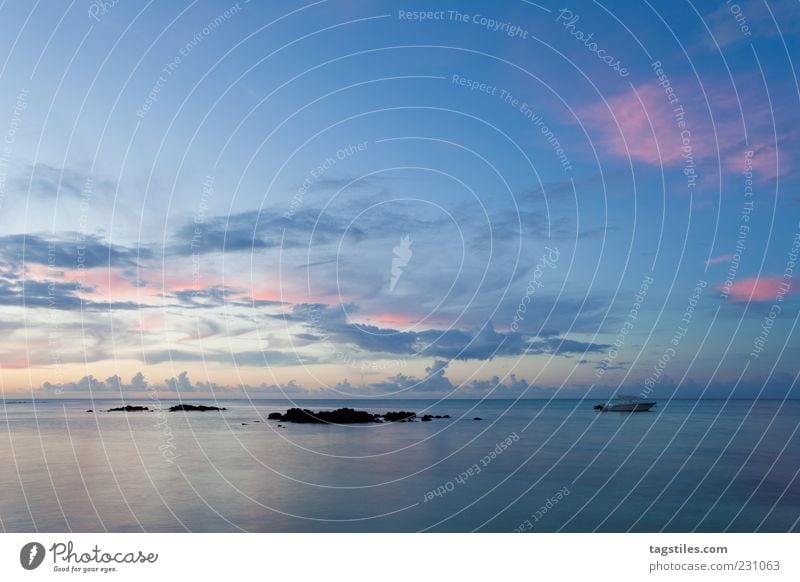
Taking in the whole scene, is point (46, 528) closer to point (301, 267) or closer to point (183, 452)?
point (301, 267)

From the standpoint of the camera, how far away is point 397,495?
2709cm

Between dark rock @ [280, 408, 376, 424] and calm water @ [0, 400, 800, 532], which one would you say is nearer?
calm water @ [0, 400, 800, 532]

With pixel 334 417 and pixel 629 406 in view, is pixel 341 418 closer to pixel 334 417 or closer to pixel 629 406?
pixel 334 417

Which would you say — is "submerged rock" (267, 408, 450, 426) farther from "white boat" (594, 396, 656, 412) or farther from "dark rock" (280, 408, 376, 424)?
"white boat" (594, 396, 656, 412)

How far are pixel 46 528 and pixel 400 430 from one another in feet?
125

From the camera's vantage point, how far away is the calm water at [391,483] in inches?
913

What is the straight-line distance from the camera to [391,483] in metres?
29.7
